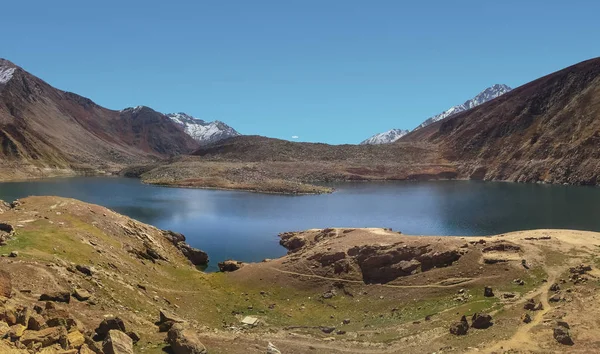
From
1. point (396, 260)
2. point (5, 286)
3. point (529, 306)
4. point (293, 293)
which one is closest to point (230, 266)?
point (293, 293)

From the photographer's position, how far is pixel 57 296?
22672mm

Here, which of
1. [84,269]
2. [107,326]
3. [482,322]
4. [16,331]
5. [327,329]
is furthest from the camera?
[327,329]

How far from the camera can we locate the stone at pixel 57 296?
2216 centimetres

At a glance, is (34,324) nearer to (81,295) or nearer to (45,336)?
(45,336)

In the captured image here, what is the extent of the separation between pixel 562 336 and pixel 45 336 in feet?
71.3

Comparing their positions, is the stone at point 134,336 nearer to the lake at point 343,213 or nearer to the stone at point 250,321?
the stone at point 250,321

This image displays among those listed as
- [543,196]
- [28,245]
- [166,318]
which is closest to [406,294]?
[166,318]

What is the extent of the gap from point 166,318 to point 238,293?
15.4 m

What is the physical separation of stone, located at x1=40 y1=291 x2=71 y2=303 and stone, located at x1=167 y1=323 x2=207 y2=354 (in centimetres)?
547

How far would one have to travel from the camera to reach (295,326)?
1264 inches

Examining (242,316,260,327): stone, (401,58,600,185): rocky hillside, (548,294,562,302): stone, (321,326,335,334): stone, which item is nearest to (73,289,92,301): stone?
(242,316,260,327): stone

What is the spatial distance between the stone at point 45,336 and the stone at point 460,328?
62.7 feet

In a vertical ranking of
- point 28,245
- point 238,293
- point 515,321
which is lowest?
point 238,293

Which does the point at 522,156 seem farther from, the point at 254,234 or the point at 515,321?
the point at 515,321
